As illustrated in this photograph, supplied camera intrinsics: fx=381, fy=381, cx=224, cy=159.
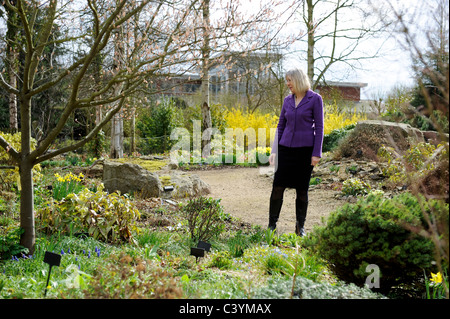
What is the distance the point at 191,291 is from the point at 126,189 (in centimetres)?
447

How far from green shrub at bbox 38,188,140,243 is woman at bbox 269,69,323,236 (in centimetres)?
165

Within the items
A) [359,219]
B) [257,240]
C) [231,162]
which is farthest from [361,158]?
[359,219]

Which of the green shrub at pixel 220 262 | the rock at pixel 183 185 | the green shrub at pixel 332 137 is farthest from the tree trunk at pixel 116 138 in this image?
the green shrub at pixel 220 262

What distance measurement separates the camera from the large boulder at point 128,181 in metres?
6.50

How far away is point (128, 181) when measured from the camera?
651cm

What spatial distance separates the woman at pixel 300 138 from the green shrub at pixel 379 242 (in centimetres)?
150

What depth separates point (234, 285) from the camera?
2.39 metres

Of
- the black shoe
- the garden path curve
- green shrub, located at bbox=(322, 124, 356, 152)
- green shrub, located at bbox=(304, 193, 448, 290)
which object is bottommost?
the garden path curve

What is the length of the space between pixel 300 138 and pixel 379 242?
6.07ft

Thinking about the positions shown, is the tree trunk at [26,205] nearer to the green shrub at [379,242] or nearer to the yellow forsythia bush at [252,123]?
the green shrub at [379,242]

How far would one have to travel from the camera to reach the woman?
13.3 feet

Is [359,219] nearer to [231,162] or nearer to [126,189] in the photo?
[126,189]

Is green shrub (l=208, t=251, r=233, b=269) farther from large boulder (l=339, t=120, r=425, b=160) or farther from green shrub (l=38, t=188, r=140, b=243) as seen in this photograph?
large boulder (l=339, t=120, r=425, b=160)

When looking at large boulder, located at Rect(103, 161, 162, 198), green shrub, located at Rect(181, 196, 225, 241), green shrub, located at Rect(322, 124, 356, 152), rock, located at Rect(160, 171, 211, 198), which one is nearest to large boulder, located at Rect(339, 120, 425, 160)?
green shrub, located at Rect(322, 124, 356, 152)
